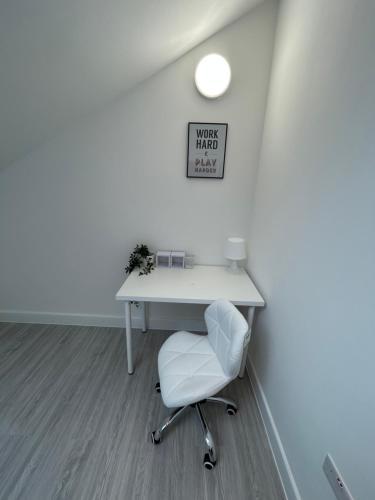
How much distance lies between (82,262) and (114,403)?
1146 mm

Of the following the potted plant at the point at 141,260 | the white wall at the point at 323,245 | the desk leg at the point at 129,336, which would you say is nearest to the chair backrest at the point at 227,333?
the white wall at the point at 323,245

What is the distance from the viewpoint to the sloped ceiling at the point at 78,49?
2.82ft

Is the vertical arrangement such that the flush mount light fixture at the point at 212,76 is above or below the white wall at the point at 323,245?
above

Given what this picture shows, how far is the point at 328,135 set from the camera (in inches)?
35.7

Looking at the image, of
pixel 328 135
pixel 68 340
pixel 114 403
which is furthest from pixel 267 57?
pixel 68 340

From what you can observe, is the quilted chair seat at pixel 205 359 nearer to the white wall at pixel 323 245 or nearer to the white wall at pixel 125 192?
the white wall at pixel 323 245

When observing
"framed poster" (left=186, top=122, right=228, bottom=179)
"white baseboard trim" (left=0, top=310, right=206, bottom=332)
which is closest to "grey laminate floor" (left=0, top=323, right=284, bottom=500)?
"white baseboard trim" (left=0, top=310, right=206, bottom=332)

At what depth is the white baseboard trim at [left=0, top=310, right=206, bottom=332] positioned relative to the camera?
2195 millimetres

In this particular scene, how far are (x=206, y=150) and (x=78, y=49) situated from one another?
951 millimetres

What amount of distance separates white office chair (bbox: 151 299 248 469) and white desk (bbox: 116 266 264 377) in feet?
0.56

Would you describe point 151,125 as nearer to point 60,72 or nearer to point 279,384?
point 60,72

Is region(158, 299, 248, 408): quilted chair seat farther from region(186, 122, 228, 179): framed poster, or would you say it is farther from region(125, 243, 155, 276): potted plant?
region(186, 122, 228, 179): framed poster

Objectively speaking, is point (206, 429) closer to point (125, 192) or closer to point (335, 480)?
point (335, 480)

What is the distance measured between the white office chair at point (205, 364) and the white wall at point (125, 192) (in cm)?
72
